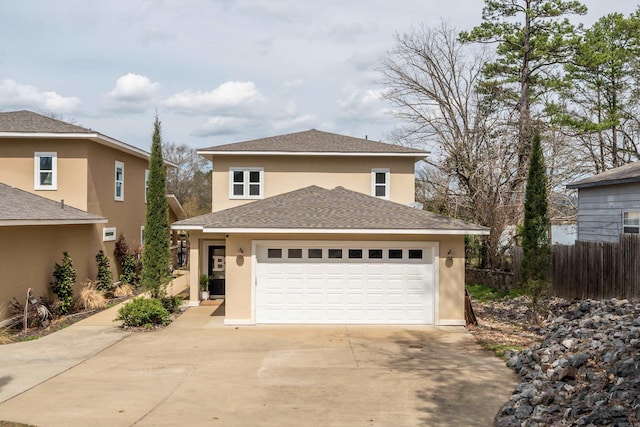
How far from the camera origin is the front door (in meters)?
18.9

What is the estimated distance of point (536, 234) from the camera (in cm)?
1377

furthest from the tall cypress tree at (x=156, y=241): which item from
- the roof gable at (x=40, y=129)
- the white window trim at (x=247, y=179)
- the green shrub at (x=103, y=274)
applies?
the white window trim at (x=247, y=179)

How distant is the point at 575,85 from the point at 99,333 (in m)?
28.6

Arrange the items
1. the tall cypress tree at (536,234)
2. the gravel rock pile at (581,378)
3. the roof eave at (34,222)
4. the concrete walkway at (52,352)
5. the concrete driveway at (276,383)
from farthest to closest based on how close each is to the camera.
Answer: the tall cypress tree at (536,234) < the roof eave at (34,222) < the concrete walkway at (52,352) < the concrete driveway at (276,383) < the gravel rock pile at (581,378)

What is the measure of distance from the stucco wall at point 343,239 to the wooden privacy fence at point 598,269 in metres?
4.10

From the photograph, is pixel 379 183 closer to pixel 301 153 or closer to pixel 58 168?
pixel 301 153

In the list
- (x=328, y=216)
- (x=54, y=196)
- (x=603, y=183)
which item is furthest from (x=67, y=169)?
(x=603, y=183)

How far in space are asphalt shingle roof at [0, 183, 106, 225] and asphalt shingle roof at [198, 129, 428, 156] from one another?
5.45m

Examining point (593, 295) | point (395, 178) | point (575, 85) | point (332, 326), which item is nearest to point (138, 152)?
point (395, 178)

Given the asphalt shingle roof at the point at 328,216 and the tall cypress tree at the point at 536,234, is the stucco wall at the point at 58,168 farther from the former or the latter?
the tall cypress tree at the point at 536,234

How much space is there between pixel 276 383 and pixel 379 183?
45.4 ft

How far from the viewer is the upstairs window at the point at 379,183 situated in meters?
21.8

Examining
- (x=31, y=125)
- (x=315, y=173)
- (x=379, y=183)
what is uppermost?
(x=31, y=125)

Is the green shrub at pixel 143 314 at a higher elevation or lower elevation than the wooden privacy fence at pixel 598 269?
lower
